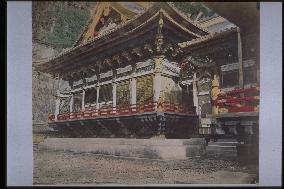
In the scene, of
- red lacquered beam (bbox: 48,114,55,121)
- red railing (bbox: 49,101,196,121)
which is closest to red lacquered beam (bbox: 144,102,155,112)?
red railing (bbox: 49,101,196,121)

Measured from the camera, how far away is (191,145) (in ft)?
9.30

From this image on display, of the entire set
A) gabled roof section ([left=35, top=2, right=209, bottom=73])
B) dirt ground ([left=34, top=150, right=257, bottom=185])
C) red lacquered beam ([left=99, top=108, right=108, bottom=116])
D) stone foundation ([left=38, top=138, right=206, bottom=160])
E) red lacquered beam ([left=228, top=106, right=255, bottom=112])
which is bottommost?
dirt ground ([left=34, top=150, right=257, bottom=185])

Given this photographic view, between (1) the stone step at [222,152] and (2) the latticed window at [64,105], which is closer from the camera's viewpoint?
(1) the stone step at [222,152]

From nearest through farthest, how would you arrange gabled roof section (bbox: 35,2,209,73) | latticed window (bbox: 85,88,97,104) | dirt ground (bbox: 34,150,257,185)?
gabled roof section (bbox: 35,2,209,73) < dirt ground (bbox: 34,150,257,185) < latticed window (bbox: 85,88,97,104)

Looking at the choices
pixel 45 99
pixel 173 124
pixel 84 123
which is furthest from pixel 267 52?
pixel 45 99

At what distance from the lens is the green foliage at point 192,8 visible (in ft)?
9.07

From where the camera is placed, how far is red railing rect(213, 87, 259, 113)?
275 cm

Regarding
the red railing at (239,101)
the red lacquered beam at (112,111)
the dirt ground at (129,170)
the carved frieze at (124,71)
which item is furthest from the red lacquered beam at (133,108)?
the red railing at (239,101)

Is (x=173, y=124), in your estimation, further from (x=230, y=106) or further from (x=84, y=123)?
(x=84, y=123)

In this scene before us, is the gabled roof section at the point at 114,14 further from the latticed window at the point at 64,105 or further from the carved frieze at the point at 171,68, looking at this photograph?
the latticed window at the point at 64,105

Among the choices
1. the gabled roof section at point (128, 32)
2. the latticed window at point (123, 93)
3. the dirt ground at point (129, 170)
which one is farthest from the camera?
the latticed window at point (123, 93)

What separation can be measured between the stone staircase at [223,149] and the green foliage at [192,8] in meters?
1.00

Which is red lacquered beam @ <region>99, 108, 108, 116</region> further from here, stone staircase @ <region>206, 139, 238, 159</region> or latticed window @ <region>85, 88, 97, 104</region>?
stone staircase @ <region>206, 139, 238, 159</region>

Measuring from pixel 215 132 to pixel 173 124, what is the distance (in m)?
0.34
